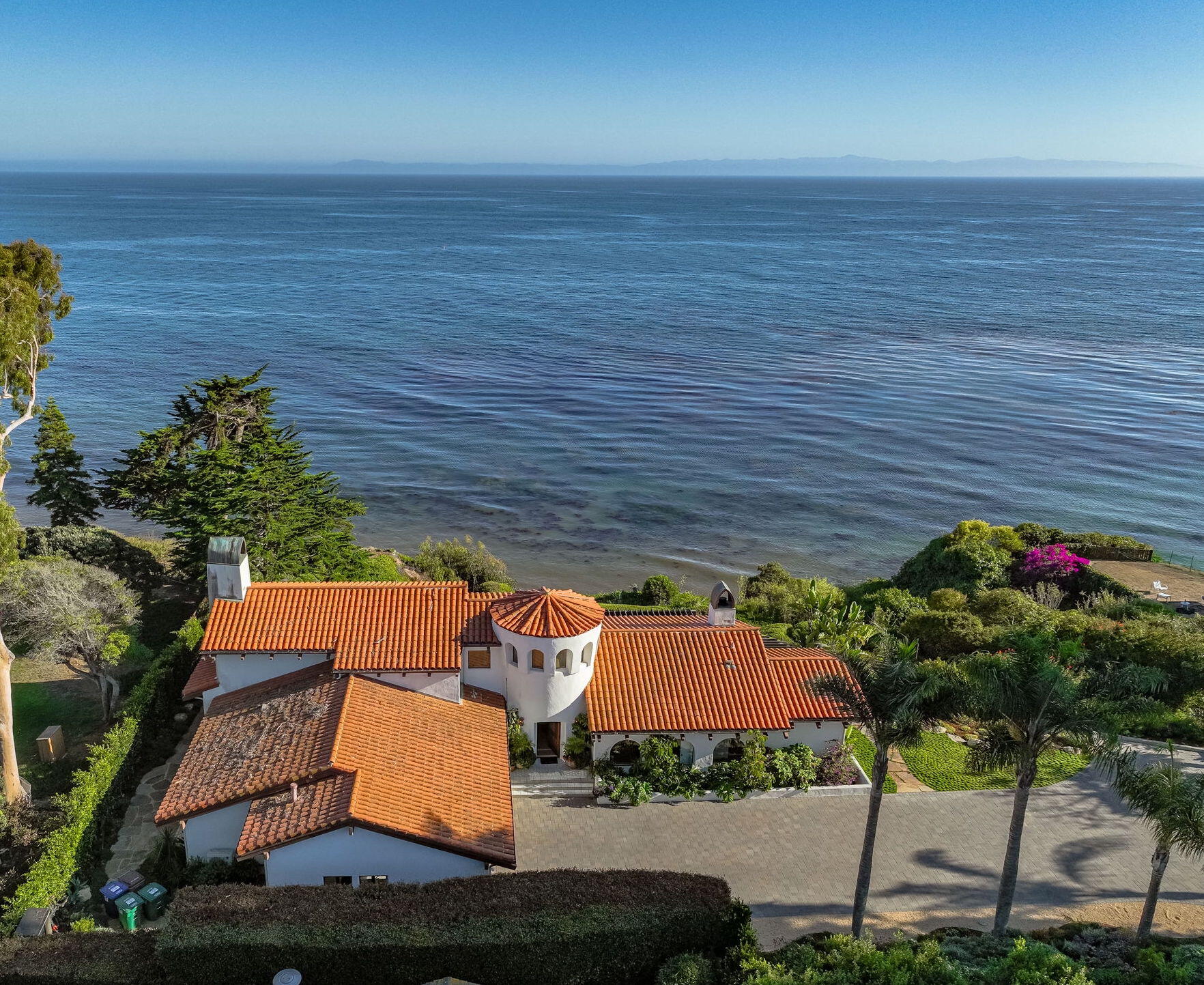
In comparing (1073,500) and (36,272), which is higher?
(36,272)

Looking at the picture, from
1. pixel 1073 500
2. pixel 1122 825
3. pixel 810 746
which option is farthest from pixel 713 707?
pixel 1073 500

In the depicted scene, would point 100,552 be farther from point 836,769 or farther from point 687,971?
point 687,971

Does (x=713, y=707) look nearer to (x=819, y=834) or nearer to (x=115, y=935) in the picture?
(x=819, y=834)

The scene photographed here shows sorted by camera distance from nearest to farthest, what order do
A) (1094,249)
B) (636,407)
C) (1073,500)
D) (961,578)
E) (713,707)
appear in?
(713,707) → (961,578) → (1073,500) → (636,407) → (1094,249)

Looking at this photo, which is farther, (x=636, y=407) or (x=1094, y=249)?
(x=1094, y=249)

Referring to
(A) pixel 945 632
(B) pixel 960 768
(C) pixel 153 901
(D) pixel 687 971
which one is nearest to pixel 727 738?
(B) pixel 960 768

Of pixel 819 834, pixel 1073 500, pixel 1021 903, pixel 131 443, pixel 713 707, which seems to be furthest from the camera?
pixel 131 443
